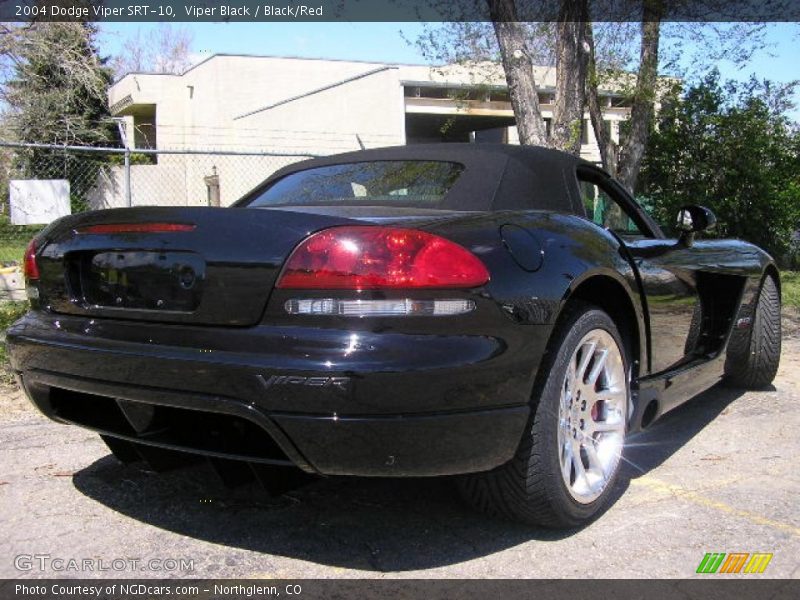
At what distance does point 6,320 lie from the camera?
5812mm

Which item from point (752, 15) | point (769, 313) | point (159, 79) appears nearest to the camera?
point (769, 313)

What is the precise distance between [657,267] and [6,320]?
15.8ft

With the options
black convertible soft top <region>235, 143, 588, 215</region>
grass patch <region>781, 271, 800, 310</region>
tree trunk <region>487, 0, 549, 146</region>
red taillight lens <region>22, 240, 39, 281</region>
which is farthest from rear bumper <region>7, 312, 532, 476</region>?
grass patch <region>781, 271, 800, 310</region>

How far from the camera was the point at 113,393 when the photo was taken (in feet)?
8.14

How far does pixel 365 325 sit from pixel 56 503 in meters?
1.75

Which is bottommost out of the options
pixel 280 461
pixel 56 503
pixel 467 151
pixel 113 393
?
pixel 56 503

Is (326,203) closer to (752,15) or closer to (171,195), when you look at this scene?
(752,15)

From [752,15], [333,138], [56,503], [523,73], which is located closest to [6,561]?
[56,503]

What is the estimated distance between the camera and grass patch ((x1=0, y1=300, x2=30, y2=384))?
16.6 ft

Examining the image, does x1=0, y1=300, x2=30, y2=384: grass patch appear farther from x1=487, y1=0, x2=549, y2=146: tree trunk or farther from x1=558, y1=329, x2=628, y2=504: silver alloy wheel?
x1=487, y1=0, x2=549, y2=146: tree trunk

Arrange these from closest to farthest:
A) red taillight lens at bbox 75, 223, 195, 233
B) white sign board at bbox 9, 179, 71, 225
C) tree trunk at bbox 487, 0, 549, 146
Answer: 1. red taillight lens at bbox 75, 223, 195, 233
2. white sign board at bbox 9, 179, 71, 225
3. tree trunk at bbox 487, 0, 549, 146

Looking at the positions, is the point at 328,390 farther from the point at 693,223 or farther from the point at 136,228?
the point at 693,223

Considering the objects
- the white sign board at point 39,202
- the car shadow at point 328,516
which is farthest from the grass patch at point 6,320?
the car shadow at point 328,516

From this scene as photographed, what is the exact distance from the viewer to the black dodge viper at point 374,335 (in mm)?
2234
